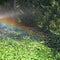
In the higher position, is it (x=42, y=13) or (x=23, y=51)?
(x=23, y=51)

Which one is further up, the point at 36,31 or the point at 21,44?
the point at 21,44

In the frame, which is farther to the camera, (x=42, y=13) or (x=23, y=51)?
(x=42, y=13)

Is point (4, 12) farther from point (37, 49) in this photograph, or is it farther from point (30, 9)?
point (37, 49)

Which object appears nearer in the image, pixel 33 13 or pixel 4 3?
pixel 33 13

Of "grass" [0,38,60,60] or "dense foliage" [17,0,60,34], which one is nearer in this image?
"grass" [0,38,60,60]

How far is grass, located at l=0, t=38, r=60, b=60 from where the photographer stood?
317 inches

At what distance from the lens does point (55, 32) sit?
14.5 m

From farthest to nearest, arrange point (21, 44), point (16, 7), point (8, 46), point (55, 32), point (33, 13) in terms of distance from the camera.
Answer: point (16, 7)
point (33, 13)
point (55, 32)
point (21, 44)
point (8, 46)

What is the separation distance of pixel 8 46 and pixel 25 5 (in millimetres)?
7654

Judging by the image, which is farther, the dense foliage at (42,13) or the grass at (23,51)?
the dense foliage at (42,13)

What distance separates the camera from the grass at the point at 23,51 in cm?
806

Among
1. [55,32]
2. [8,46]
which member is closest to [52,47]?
[8,46]

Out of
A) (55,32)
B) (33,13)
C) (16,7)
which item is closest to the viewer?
(55,32)

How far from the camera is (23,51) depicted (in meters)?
8.67
